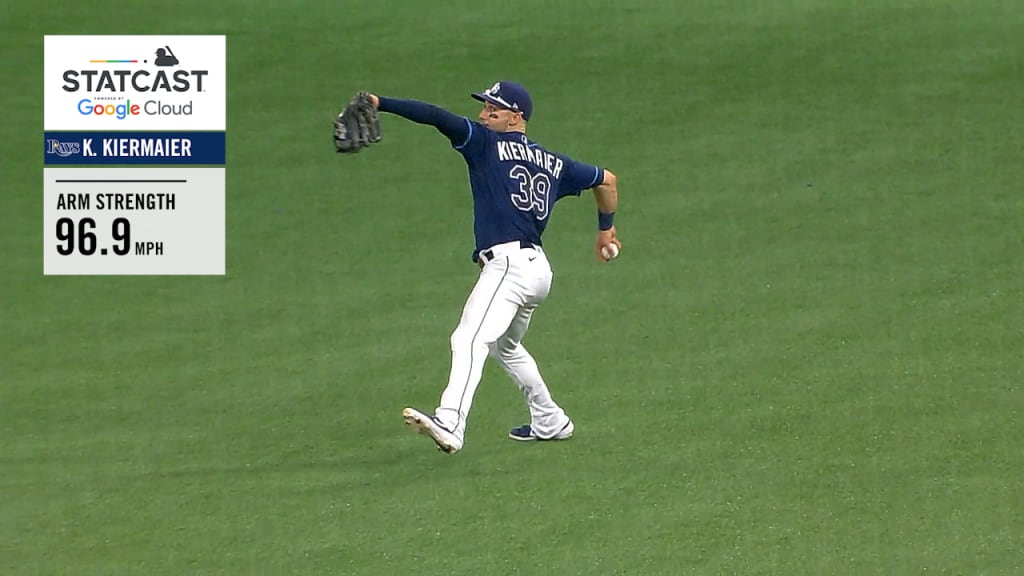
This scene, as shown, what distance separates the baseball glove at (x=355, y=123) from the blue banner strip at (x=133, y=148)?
7.96 m

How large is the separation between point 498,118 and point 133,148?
8524 millimetres

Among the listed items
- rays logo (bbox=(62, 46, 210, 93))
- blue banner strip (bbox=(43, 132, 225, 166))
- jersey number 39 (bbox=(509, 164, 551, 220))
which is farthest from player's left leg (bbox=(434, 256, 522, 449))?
rays logo (bbox=(62, 46, 210, 93))

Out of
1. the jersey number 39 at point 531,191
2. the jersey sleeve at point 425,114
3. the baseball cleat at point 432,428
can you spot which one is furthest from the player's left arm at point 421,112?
the baseball cleat at point 432,428

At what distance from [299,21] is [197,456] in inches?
430

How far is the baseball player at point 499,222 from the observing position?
911 cm

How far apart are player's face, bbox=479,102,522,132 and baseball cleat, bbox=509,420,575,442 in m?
1.89

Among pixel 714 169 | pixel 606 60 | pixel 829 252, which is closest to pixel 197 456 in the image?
pixel 829 252

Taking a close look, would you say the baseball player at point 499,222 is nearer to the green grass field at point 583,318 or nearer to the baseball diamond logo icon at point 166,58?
the green grass field at point 583,318

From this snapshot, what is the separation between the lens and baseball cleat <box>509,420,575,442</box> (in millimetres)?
10195

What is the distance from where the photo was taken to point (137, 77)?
60.1 feet

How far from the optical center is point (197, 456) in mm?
10102

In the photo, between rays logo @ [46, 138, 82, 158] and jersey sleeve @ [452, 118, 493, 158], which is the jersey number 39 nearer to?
jersey sleeve @ [452, 118, 493, 158]

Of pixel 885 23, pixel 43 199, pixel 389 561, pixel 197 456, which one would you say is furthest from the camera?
pixel 885 23

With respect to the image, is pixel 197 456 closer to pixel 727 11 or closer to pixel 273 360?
pixel 273 360
